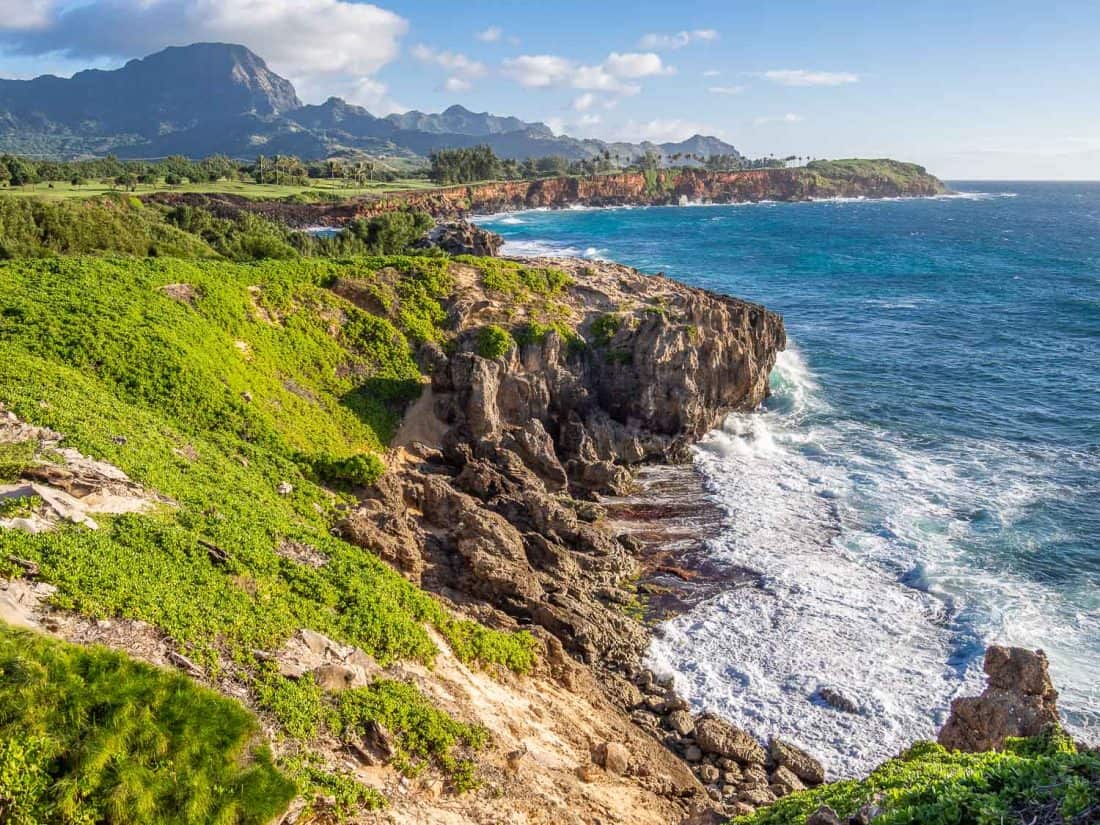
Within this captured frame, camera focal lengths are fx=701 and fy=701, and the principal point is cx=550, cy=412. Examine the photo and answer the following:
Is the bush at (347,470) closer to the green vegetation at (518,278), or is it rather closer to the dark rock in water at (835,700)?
the dark rock in water at (835,700)

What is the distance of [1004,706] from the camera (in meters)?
17.9

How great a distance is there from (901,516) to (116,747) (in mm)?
33389

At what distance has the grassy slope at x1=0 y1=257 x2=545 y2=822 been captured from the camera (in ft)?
48.0

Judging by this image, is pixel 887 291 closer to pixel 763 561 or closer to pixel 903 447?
pixel 903 447

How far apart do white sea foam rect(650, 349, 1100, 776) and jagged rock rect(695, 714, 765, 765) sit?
1.25 m

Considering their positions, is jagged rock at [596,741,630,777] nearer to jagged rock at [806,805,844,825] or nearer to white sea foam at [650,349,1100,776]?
white sea foam at [650,349,1100,776]

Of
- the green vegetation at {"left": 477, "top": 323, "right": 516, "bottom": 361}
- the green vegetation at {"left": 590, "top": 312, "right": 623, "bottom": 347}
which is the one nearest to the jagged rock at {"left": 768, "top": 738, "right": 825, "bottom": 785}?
the green vegetation at {"left": 477, "top": 323, "right": 516, "bottom": 361}

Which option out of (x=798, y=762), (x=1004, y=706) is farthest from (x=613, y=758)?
(x=1004, y=706)

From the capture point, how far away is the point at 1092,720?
21.6 metres

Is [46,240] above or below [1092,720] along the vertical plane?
above

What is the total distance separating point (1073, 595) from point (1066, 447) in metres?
18.1

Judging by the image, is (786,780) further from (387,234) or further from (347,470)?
(387,234)

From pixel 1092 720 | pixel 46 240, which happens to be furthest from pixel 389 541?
pixel 46 240

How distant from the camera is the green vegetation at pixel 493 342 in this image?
128 feet
